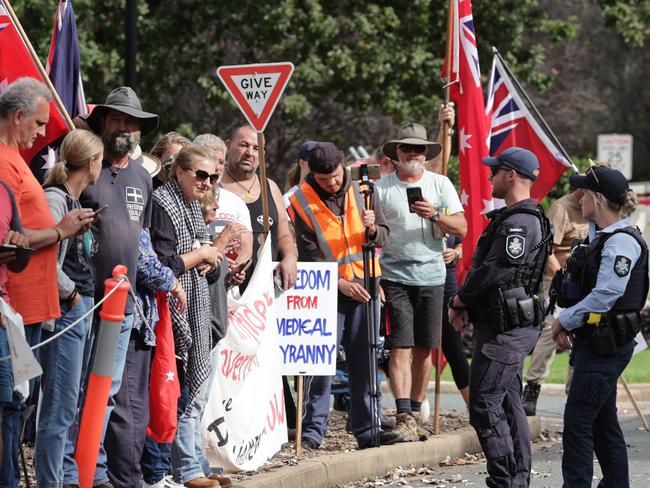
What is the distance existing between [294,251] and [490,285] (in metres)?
A: 1.98

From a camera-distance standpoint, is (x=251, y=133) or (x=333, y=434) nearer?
(x=251, y=133)

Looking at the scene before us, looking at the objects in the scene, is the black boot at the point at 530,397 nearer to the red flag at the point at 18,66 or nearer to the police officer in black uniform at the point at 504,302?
the police officer in black uniform at the point at 504,302

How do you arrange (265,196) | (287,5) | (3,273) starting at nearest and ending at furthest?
1. (3,273)
2. (265,196)
3. (287,5)

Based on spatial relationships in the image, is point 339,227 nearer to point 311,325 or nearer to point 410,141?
point 311,325

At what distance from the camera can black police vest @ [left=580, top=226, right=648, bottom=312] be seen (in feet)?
23.9

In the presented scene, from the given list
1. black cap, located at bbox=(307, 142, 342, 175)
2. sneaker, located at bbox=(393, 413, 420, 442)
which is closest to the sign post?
black cap, located at bbox=(307, 142, 342, 175)

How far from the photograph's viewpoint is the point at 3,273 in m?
5.90

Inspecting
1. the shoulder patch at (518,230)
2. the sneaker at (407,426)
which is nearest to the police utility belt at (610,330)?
the shoulder patch at (518,230)

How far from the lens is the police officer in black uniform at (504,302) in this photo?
7449mm

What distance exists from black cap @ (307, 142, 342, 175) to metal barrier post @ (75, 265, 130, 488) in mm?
3119

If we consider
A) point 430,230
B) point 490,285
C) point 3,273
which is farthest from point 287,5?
point 3,273

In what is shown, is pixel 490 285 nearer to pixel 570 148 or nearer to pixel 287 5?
pixel 287 5

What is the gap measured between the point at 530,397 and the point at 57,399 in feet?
20.0

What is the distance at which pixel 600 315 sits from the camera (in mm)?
7219
